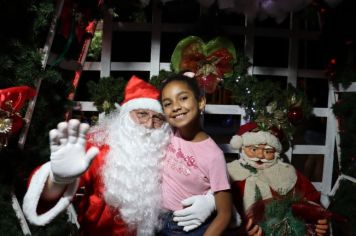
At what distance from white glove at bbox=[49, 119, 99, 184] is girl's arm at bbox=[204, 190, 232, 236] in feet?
2.54

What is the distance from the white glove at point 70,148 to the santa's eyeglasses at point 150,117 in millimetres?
770

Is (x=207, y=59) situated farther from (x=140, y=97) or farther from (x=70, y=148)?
(x=70, y=148)

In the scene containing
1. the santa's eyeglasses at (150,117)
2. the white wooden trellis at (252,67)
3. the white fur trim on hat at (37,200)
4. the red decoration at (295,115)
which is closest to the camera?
the white fur trim on hat at (37,200)

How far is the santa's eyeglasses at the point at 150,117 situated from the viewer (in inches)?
98.7

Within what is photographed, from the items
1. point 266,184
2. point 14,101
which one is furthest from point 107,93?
point 266,184

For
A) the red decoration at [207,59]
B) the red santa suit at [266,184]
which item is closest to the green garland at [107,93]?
the red decoration at [207,59]

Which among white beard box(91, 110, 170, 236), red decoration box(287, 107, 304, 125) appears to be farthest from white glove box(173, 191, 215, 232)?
red decoration box(287, 107, 304, 125)

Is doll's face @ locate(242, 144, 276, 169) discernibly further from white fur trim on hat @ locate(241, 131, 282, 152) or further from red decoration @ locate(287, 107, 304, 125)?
red decoration @ locate(287, 107, 304, 125)

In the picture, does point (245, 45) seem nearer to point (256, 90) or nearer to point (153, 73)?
point (256, 90)

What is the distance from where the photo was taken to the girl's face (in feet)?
7.45

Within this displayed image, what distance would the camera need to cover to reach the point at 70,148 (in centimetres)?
174

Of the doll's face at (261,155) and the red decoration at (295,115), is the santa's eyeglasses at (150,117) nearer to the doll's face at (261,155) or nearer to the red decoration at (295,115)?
the doll's face at (261,155)

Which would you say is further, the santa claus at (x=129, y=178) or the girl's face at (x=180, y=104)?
the santa claus at (x=129, y=178)

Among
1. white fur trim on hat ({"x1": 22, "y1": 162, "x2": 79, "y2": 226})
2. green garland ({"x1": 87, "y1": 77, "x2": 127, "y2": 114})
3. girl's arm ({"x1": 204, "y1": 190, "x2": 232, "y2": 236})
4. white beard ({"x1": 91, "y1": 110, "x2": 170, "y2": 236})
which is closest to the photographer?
white fur trim on hat ({"x1": 22, "y1": 162, "x2": 79, "y2": 226})
